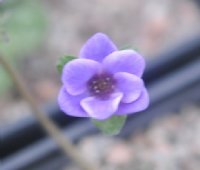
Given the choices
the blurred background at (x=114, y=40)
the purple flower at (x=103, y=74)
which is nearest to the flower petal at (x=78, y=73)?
the purple flower at (x=103, y=74)

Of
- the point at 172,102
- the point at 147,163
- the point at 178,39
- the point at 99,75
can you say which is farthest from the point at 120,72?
the point at 178,39

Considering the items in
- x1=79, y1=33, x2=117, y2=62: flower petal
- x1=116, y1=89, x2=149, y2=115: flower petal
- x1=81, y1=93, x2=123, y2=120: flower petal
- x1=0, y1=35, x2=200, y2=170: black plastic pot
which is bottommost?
x1=0, y1=35, x2=200, y2=170: black plastic pot

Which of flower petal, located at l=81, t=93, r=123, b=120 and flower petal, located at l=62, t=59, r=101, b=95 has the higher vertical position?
flower petal, located at l=62, t=59, r=101, b=95

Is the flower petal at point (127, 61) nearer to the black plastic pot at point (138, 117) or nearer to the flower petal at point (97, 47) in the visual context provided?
the flower petal at point (97, 47)

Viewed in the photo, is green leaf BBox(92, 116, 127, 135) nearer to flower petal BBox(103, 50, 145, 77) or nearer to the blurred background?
flower petal BBox(103, 50, 145, 77)

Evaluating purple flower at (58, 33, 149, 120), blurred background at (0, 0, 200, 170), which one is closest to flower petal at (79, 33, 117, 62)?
purple flower at (58, 33, 149, 120)

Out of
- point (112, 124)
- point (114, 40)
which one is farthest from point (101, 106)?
point (114, 40)

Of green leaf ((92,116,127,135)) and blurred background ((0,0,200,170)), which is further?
blurred background ((0,0,200,170))
